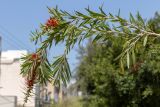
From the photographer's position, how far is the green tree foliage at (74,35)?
657 centimetres

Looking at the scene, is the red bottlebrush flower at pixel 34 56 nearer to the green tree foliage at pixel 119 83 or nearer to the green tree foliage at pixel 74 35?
the green tree foliage at pixel 74 35

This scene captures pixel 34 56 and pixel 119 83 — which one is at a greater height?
pixel 119 83

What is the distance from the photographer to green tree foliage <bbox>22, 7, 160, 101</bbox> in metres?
6.57

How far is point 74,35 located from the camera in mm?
7219

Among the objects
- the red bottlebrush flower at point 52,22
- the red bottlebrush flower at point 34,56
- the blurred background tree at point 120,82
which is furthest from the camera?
the blurred background tree at point 120,82

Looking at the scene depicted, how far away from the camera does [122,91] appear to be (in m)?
29.9

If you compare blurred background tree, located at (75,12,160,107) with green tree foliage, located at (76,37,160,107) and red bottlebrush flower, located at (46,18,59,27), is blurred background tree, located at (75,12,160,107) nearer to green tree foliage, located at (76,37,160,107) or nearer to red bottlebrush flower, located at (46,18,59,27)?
green tree foliage, located at (76,37,160,107)

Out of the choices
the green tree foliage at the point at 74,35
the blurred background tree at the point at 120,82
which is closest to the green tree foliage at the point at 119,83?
the blurred background tree at the point at 120,82

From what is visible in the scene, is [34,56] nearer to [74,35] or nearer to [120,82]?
[74,35]

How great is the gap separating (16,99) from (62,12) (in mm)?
42450

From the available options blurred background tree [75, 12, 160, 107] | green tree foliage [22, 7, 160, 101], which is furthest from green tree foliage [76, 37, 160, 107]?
green tree foliage [22, 7, 160, 101]

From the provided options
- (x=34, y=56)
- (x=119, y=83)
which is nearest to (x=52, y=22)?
(x=34, y=56)

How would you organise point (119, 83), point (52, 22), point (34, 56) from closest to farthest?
point (34, 56) → point (52, 22) → point (119, 83)

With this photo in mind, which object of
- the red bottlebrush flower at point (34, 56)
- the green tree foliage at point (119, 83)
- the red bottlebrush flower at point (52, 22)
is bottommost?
the red bottlebrush flower at point (34, 56)
